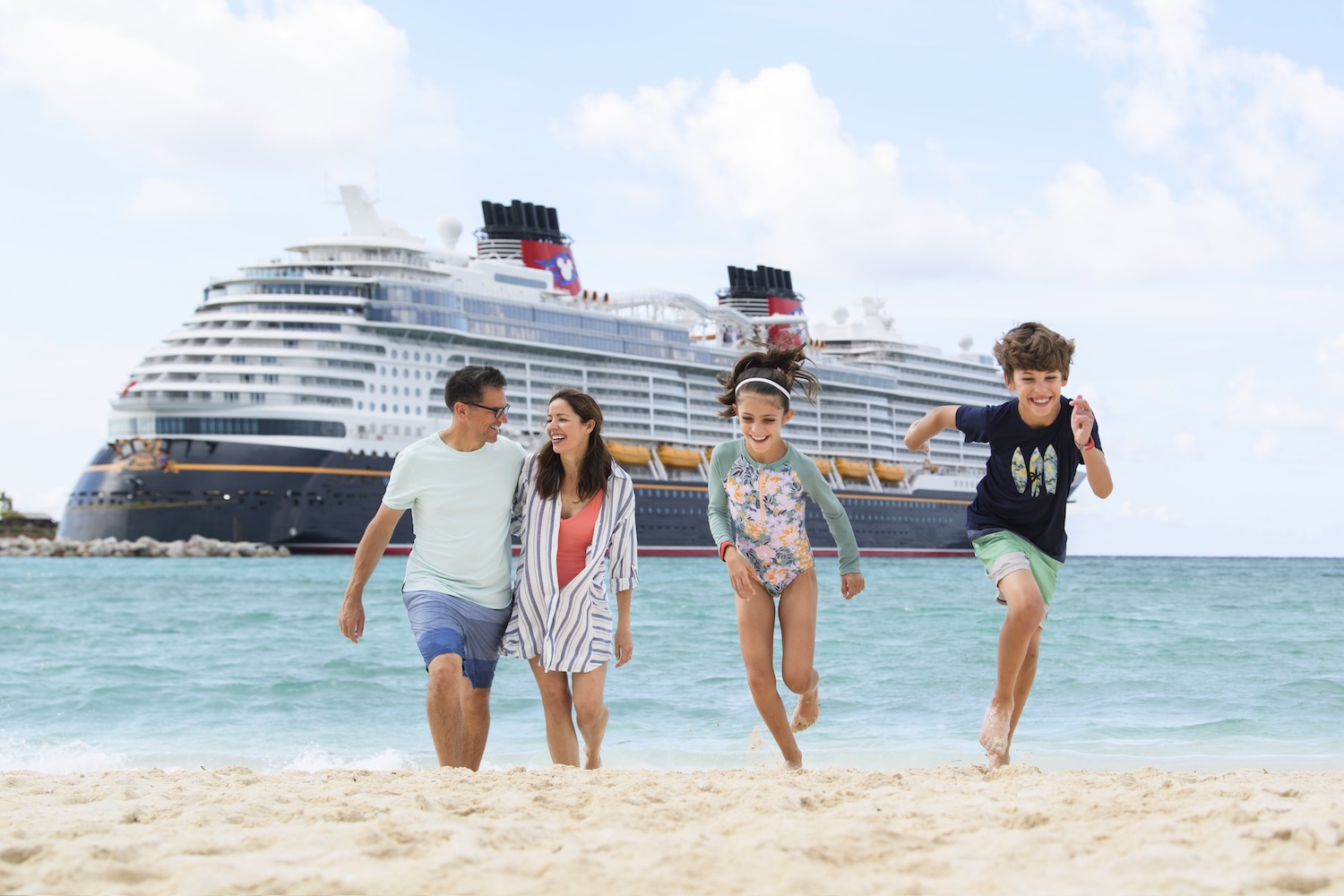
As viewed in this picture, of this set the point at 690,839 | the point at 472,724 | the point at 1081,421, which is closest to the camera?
the point at 690,839

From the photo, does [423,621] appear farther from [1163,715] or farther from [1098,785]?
[1163,715]

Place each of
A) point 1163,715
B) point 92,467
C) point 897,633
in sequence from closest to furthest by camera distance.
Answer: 1. point 1163,715
2. point 897,633
3. point 92,467

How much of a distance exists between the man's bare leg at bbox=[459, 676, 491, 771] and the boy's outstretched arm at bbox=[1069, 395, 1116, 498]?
2302mm

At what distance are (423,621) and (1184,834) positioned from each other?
8.83ft

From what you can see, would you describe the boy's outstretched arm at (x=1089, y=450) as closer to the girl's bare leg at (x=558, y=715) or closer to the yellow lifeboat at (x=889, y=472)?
the girl's bare leg at (x=558, y=715)

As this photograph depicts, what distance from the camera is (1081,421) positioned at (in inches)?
167

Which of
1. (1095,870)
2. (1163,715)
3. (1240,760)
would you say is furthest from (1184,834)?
(1163,715)

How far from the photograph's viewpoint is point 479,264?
47.2 meters

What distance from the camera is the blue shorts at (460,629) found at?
460cm

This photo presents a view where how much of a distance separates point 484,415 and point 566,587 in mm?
713

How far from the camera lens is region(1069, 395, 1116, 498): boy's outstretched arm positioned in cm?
422

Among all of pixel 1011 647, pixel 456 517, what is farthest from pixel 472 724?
pixel 1011 647

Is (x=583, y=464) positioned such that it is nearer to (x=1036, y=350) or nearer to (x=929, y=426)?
(x=929, y=426)

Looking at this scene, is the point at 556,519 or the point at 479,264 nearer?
the point at 556,519
